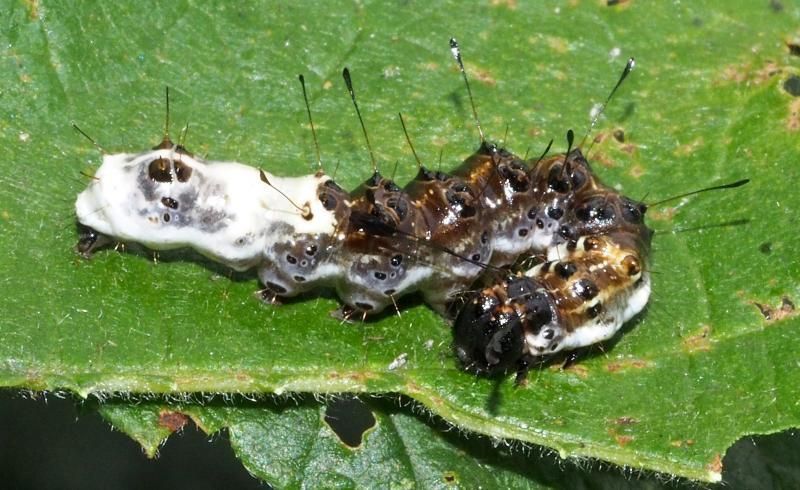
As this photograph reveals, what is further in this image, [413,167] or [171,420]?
[413,167]

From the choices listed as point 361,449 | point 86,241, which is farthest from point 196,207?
point 361,449

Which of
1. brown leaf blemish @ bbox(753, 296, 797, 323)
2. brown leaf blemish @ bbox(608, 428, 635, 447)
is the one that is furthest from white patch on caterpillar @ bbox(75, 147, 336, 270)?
brown leaf blemish @ bbox(753, 296, 797, 323)

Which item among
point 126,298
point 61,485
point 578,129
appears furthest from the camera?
point 61,485

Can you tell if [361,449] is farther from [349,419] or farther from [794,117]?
[794,117]

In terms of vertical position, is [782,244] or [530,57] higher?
[530,57]

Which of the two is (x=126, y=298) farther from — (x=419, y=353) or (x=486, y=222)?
(x=486, y=222)

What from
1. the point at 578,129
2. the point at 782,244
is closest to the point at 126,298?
the point at 578,129

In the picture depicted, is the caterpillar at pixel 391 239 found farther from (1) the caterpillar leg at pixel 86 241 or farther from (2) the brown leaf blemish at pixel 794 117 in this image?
(2) the brown leaf blemish at pixel 794 117
